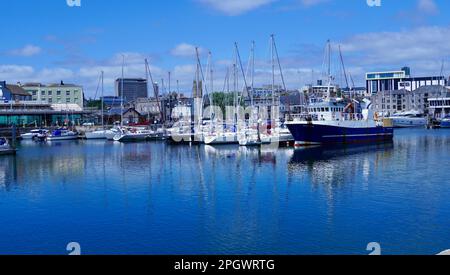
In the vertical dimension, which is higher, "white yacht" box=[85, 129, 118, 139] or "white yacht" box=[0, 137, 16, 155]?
"white yacht" box=[85, 129, 118, 139]

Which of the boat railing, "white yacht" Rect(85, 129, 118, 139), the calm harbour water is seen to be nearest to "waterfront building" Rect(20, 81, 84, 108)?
"white yacht" Rect(85, 129, 118, 139)

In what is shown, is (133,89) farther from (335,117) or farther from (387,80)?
(387,80)

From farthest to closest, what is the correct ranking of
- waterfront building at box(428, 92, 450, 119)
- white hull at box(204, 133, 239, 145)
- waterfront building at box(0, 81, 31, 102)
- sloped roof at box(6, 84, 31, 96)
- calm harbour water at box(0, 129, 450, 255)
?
waterfront building at box(428, 92, 450, 119) → sloped roof at box(6, 84, 31, 96) → waterfront building at box(0, 81, 31, 102) → white hull at box(204, 133, 239, 145) → calm harbour water at box(0, 129, 450, 255)

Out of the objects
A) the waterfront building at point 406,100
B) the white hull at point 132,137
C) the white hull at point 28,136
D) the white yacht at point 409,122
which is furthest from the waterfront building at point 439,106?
the white hull at point 28,136

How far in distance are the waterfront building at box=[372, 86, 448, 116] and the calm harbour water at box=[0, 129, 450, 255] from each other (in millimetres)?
59107

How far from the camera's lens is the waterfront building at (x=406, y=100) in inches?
3073

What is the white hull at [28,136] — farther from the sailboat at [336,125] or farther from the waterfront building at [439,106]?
the waterfront building at [439,106]

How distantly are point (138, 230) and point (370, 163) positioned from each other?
14.8m

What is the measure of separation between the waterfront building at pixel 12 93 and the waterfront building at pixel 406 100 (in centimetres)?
5065

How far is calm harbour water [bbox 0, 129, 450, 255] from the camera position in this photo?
8.93 meters

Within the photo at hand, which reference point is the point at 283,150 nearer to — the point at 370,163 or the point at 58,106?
the point at 370,163

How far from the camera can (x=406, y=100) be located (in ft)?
267

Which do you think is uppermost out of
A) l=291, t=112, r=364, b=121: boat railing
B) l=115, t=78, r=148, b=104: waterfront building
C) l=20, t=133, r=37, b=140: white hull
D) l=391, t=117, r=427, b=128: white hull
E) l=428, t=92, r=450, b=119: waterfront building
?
l=115, t=78, r=148, b=104: waterfront building

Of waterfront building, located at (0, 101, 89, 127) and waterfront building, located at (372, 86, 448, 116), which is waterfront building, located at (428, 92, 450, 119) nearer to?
waterfront building, located at (372, 86, 448, 116)
